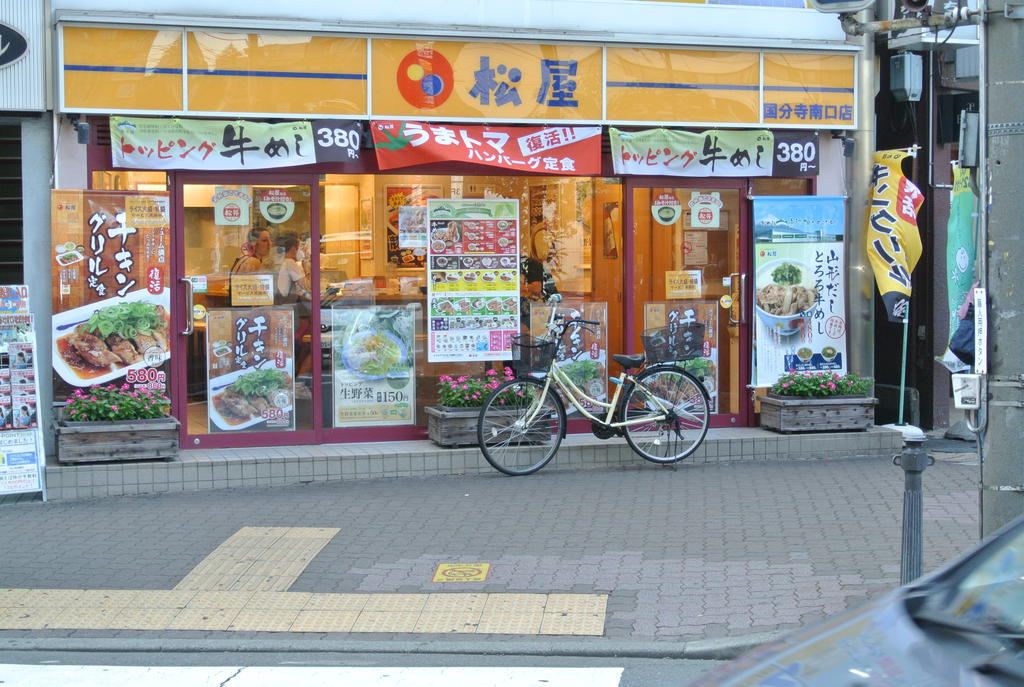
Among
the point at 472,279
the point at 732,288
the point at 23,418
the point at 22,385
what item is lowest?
the point at 23,418

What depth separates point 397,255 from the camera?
1162cm

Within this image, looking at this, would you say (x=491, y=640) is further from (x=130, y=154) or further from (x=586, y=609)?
(x=130, y=154)

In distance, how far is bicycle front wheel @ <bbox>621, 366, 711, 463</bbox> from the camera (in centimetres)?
1104

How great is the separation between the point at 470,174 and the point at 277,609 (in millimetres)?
5612

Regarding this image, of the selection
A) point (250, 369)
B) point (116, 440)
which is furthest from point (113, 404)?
point (250, 369)

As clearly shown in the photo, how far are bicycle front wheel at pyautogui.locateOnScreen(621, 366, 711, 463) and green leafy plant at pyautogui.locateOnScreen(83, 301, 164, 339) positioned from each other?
4.22 meters

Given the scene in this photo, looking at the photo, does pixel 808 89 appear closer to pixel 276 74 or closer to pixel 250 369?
pixel 276 74

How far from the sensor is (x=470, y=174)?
11688mm

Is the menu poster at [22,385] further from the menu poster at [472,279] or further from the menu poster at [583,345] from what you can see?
the menu poster at [583,345]

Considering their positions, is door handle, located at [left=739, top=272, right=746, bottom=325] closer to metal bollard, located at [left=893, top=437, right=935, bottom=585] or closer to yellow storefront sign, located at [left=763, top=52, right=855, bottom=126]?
yellow storefront sign, located at [left=763, top=52, right=855, bottom=126]

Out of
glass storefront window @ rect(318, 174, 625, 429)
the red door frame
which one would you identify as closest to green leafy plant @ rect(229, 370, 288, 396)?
the red door frame

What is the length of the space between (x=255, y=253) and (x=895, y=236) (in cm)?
617

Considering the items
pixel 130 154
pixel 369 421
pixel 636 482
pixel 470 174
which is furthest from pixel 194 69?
pixel 636 482

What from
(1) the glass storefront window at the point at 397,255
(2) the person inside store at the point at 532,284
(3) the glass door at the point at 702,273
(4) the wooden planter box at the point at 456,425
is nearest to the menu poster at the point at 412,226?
(1) the glass storefront window at the point at 397,255
